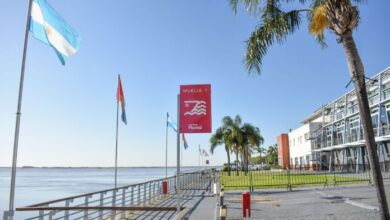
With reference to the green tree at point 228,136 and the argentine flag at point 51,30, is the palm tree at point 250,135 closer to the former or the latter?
the green tree at point 228,136

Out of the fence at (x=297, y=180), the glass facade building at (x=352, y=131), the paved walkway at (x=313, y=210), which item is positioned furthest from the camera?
the glass facade building at (x=352, y=131)

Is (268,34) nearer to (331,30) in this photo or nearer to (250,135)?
(331,30)

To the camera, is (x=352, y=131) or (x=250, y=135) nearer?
(x=352, y=131)

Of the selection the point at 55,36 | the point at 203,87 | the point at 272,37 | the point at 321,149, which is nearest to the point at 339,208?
the point at 272,37

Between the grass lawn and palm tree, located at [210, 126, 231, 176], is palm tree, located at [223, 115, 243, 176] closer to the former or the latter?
palm tree, located at [210, 126, 231, 176]

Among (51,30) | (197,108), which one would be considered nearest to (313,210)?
(197,108)

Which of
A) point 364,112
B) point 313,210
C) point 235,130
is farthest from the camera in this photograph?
point 235,130

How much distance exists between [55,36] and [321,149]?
167 ft

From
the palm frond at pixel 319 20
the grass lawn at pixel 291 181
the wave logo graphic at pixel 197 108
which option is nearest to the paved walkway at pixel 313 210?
the palm frond at pixel 319 20

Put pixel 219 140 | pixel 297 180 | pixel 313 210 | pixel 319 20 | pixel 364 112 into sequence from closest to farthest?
pixel 364 112
pixel 319 20
pixel 313 210
pixel 297 180
pixel 219 140

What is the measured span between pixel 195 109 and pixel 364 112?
155 inches

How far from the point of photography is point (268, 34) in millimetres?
10797

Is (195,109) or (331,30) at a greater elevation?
(331,30)

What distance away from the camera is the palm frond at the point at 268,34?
35.2ft
